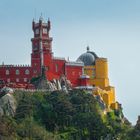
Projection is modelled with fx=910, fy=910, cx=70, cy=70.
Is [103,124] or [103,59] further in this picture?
[103,59]

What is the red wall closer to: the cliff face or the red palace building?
the red palace building

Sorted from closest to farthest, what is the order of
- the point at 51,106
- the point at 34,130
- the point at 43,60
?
the point at 34,130 → the point at 51,106 → the point at 43,60

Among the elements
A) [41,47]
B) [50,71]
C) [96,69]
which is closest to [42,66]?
[50,71]

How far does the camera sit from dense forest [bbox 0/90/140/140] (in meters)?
136

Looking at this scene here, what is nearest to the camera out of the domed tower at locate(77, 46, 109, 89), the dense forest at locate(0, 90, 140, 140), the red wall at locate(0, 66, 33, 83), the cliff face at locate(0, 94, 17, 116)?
the dense forest at locate(0, 90, 140, 140)

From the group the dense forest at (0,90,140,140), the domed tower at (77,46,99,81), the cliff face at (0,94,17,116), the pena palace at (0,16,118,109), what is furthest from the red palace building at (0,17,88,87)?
the cliff face at (0,94,17,116)

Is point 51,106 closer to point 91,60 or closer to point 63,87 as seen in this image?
point 63,87

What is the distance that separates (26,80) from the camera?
151m

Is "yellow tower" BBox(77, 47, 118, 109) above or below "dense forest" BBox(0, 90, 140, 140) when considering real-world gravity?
above

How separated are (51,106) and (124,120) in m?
18.7

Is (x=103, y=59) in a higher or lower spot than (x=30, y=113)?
higher

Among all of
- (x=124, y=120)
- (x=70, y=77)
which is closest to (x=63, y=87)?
(x=70, y=77)

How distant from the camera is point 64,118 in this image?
141 meters

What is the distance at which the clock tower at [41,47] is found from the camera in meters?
151
